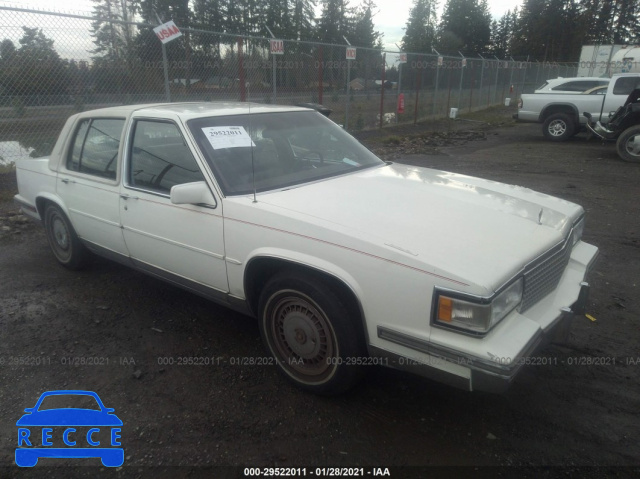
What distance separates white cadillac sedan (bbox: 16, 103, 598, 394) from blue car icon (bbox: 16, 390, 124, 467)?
3.19 feet

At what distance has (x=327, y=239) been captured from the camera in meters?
2.47

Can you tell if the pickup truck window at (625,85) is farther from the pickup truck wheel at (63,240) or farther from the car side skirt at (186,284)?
the pickup truck wheel at (63,240)

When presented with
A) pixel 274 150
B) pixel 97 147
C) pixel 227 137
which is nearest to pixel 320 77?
pixel 97 147

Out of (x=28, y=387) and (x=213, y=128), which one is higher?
(x=213, y=128)

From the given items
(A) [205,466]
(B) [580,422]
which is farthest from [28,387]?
(B) [580,422]

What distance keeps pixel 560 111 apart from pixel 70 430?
14664mm

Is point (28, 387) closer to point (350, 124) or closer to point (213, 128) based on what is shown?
point (213, 128)

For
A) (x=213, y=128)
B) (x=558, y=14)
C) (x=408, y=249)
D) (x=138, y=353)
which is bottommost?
(x=138, y=353)

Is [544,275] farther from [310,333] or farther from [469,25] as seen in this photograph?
[469,25]

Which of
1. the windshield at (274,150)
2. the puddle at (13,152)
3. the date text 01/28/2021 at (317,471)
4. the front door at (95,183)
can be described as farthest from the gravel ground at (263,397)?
the puddle at (13,152)

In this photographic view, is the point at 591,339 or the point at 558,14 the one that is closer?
the point at 591,339

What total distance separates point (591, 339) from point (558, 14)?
63903 millimetres

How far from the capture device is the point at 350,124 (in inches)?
545

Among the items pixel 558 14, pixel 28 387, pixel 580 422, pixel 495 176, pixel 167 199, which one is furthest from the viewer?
pixel 558 14
